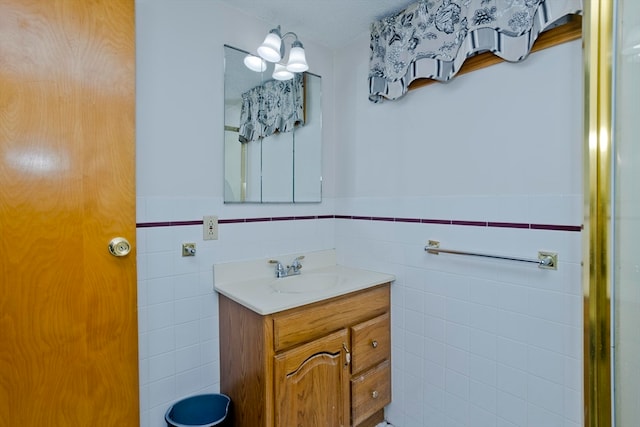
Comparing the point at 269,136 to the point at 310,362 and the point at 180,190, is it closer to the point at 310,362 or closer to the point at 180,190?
the point at 180,190

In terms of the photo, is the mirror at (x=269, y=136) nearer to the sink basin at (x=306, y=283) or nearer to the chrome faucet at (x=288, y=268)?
the chrome faucet at (x=288, y=268)

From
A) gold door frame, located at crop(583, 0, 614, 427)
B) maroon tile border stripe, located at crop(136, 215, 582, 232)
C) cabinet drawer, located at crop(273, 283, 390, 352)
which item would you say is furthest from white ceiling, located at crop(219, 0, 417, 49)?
cabinet drawer, located at crop(273, 283, 390, 352)

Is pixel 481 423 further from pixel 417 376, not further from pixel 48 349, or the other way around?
pixel 48 349

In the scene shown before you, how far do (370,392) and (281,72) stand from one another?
6.16ft

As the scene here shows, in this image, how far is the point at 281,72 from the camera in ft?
6.22

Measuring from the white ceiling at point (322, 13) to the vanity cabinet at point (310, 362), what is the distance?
5.01 feet

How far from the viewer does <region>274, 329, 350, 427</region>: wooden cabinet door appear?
1.36m

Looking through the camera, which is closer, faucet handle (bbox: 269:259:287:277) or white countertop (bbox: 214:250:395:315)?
white countertop (bbox: 214:250:395:315)

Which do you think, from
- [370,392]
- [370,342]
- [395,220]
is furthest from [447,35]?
[370,392]

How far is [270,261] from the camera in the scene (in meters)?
1.85

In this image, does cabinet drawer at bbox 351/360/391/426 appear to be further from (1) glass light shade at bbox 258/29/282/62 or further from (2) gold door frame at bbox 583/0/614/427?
(1) glass light shade at bbox 258/29/282/62

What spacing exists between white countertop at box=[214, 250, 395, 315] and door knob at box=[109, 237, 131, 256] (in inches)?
18.9

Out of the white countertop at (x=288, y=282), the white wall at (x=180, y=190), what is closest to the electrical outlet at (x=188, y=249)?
the white wall at (x=180, y=190)

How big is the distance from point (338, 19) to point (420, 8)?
0.46 meters
